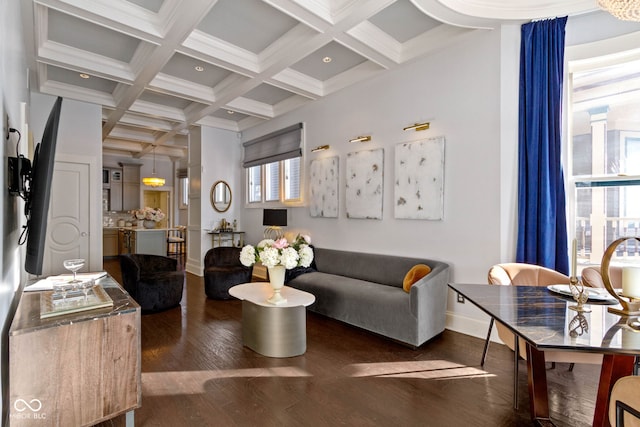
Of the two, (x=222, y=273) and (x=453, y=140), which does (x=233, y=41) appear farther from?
(x=222, y=273)

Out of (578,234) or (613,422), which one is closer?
(613,422)

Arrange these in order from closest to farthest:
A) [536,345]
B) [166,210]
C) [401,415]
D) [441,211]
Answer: [536,345], [401,415], [441,211], [166,210]

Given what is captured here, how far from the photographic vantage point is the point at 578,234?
3.19 meters

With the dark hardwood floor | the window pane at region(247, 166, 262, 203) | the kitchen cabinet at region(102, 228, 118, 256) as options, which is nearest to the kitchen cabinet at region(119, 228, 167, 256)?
the kitchen cabinet at region(102, 228, 118, 256)

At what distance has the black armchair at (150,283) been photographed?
13.7 feet

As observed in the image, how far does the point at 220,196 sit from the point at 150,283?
9.96 feet

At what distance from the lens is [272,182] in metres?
6.51

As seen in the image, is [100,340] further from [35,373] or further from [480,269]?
[480,269]

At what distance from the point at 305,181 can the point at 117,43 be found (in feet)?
10.3

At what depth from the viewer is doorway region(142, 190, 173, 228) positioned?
1102cm

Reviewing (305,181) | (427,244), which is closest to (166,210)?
(305,181)

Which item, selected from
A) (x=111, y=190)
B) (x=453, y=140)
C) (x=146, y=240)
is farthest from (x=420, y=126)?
(x=111, y=190)

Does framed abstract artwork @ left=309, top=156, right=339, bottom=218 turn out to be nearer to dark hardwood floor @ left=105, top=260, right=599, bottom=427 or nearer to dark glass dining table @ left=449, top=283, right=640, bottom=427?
dark hardwood floor @ left=105, top=260, right=599, bottom=427

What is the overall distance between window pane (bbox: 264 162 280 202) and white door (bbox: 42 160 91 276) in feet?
9.78
